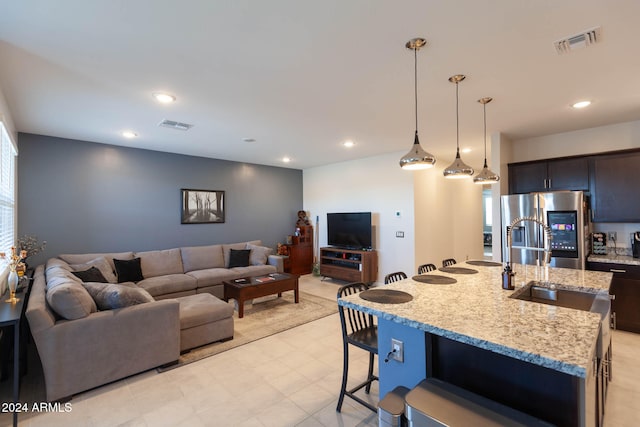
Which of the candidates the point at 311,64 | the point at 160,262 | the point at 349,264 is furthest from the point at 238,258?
the point at 311,64

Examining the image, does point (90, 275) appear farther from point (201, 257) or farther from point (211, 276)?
point (201, 257)

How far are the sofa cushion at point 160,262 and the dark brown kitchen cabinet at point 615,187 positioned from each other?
Answer: 6.30 metres

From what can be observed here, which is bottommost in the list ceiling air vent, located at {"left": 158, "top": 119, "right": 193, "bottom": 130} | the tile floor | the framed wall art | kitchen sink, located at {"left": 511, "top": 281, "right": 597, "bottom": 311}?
the tile floor

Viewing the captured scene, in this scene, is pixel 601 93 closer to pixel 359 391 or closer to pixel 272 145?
pixel 359 391

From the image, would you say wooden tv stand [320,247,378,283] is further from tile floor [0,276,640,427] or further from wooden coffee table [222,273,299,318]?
tile floor [0,276,640,427]

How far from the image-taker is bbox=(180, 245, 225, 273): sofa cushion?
5.34 meters

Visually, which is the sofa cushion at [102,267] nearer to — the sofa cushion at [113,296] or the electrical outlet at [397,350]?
the sofa cushion at [113,296]

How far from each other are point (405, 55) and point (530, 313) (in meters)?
1.91

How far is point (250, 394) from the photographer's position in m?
2.47

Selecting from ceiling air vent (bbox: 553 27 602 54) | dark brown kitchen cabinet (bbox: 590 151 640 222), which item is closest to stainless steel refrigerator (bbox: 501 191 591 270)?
dark brown kitchen cabinet (bbox: 590 151 640 222)

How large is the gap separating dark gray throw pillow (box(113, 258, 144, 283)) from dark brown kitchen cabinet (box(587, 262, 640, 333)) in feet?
20.8

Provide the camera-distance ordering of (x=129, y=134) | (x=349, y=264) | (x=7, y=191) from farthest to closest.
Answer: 1. (x=349, y=264)
2. (x=129, y=134)
3. (x=7, y=191)

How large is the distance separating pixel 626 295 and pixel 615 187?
133 cm

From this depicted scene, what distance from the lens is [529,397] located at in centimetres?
135
